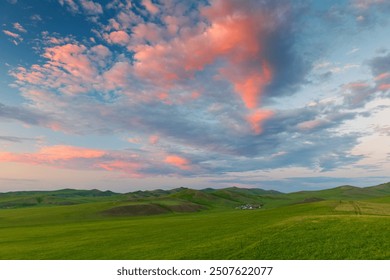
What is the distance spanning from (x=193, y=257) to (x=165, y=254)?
185 inches

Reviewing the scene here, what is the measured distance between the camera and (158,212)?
460ft

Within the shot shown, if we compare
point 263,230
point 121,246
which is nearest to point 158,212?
point 121,246

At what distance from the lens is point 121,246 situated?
4131 cm

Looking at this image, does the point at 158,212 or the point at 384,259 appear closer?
the point at 384,259

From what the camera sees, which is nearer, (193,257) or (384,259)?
(384,259)

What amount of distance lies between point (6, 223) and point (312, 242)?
372ft

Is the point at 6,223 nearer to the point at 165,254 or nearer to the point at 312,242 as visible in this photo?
→ the point at 165,254
